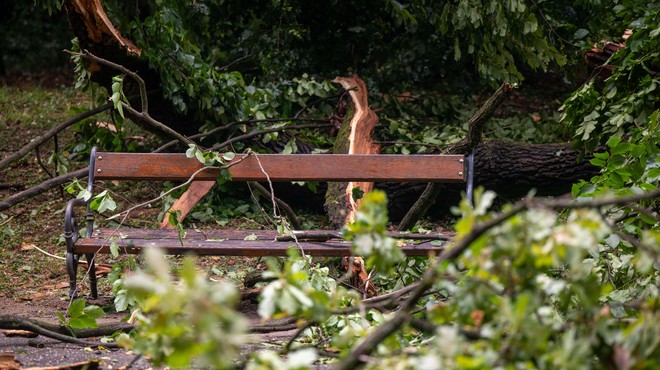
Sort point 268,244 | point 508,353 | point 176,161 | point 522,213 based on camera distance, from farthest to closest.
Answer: point 176,161 → point 268,244 → point 522,213 → point 508,353

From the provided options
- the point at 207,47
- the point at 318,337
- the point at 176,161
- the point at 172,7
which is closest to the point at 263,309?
the point at 318,337

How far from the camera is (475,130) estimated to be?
15.3 feet

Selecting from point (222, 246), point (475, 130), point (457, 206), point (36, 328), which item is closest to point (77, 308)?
point (36, 328)

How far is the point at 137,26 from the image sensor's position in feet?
18.8

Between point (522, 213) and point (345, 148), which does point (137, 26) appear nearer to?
point (345, 148)

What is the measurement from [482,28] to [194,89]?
2.34m

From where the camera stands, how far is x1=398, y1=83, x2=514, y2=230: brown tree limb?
4.41m

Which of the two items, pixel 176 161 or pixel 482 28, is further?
pixel 482 28

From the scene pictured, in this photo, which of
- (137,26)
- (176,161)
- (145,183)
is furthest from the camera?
(145,183)

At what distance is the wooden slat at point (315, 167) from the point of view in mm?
4766

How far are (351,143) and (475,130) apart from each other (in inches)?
50.8

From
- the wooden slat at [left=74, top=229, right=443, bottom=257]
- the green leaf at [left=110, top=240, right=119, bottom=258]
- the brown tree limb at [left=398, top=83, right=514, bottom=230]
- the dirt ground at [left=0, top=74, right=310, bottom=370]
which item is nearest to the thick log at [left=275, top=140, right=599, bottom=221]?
the brown tree limb at [left=398, top=83, right=514, bottom=230]

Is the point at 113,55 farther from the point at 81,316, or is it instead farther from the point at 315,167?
the point at 81,316

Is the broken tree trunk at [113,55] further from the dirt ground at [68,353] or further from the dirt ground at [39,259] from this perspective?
the dirt ground at [68,353]
